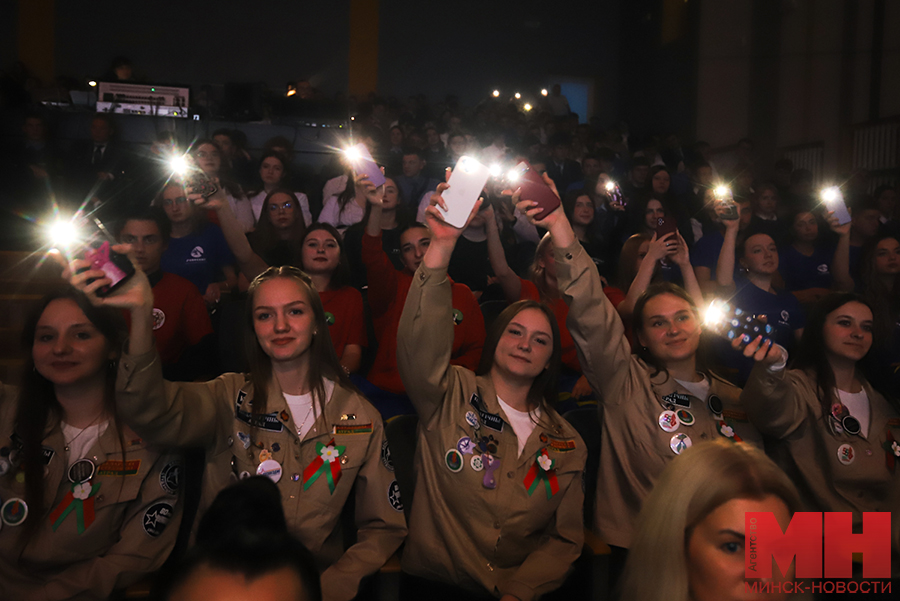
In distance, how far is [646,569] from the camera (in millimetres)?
1291

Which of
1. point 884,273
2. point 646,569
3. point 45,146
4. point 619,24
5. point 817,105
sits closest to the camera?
point 646,569

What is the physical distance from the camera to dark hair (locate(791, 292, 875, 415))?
2.54m

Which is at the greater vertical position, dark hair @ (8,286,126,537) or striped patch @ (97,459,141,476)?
dark hair @ (8,286,126,537)

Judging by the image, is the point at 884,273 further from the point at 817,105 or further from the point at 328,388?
the point at 817,105

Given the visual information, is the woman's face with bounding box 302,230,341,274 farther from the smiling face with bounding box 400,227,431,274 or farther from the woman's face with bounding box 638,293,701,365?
the woman's face with bounding box 638,293,701,365

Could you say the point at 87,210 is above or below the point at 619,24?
below

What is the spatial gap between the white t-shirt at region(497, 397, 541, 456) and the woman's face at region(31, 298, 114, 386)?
50.1 inches

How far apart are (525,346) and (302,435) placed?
0.79m

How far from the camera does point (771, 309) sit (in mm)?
3641

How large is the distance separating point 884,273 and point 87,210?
5.39 meters

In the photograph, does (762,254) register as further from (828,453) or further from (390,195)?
(390,195)

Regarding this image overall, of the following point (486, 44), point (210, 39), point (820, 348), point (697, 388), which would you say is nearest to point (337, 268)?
point (697, 388)

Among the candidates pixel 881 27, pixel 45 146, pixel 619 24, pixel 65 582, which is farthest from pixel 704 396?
pixel 619 24

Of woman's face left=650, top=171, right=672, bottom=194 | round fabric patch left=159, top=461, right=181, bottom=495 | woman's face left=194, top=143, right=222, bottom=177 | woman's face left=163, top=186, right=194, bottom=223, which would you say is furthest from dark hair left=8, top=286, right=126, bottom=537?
woman's face left=650, top=171, right=672, bottom=194
